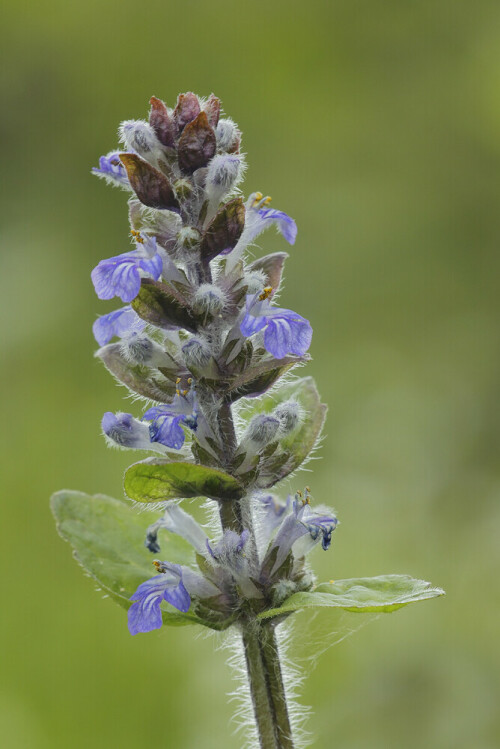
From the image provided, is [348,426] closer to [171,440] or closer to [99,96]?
[99,96]

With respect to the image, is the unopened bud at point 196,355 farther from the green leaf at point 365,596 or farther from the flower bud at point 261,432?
the green leaf at point 365,596

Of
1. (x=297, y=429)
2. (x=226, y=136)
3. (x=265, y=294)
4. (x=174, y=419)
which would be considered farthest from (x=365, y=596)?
(x=226, y=136)

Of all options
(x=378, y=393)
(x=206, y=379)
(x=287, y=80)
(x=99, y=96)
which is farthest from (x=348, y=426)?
(x=206, y=379)

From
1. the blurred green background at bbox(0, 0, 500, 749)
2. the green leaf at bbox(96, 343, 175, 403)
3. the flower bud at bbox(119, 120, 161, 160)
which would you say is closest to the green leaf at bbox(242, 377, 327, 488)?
the green leaf at bbox(96, 343, 175, 403)

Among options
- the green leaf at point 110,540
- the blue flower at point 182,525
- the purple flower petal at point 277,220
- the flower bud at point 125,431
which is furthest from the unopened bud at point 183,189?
the green leaf at point 110,540

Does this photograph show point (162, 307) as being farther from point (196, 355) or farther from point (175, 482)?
point (175, 482)

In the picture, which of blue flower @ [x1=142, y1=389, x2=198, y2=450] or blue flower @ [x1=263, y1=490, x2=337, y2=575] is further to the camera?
blue flower @ [x1=263, y1=490, x2=337, y2=575]

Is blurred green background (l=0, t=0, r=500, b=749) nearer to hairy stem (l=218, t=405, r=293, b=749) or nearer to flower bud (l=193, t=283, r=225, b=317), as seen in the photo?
hairy stem (l=218, t=405, r=293, b=749)
